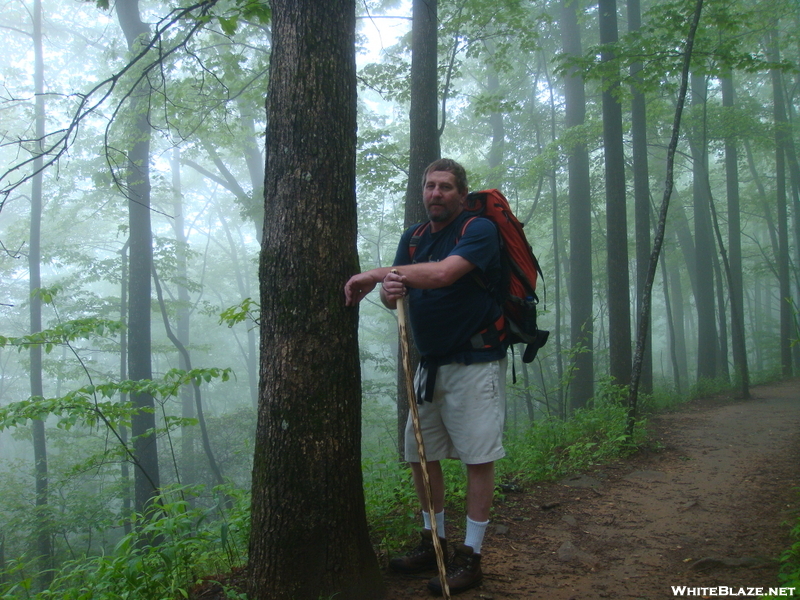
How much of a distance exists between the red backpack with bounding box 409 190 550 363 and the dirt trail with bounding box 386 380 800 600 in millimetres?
1485

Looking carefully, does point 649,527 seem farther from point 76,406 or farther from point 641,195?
point 641,195

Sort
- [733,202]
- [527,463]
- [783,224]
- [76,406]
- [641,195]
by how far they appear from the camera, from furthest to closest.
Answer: [733,202] < [783,224] < [641,195] < [527,463] < [76,406]

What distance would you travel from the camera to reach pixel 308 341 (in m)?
2.65

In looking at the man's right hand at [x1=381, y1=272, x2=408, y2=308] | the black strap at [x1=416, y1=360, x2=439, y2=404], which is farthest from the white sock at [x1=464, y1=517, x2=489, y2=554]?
the man's right hand at [x1=381, y1=272, x2=408, y2=308]

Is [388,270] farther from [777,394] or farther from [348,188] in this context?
[777,394]

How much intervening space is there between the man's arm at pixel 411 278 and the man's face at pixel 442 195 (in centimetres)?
44

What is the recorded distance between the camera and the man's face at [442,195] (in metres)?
3.00

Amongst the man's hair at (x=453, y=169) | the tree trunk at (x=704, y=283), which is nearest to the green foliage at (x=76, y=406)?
the man's hair at (x=453, y=169)

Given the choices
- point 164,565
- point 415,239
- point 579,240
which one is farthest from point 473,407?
point 579,240

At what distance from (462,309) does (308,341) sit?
0.85 m

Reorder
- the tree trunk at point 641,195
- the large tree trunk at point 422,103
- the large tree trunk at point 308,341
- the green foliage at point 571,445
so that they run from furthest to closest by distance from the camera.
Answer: the tree trunk at point 641,195 → the large tree trunk at point 422,103 → the green foliage at point 571,445 → the large tree trunk at point 308,341

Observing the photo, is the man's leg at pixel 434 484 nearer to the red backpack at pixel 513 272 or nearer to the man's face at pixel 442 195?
the red backpack at pixel 513 272

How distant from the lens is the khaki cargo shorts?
9.22 feet

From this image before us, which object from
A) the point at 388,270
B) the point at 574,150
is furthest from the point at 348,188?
the point at 574,150
